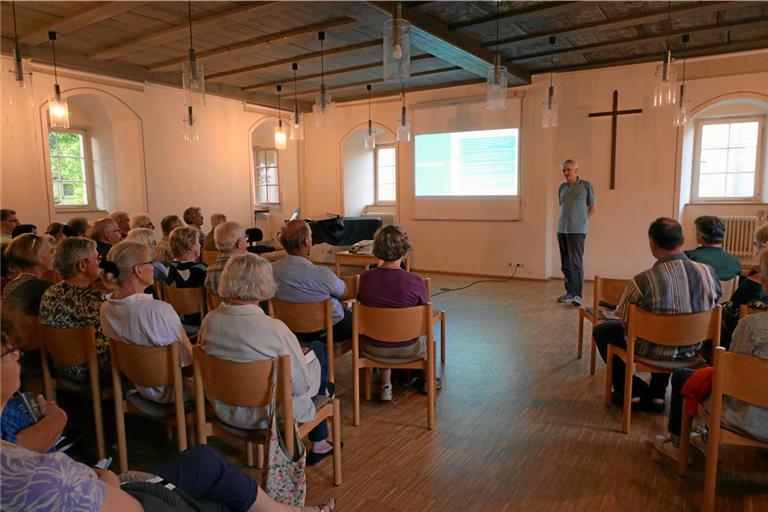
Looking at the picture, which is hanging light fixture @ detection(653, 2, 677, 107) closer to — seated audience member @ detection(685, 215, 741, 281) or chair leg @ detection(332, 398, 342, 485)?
seated audience member @ detection(685, 215, 741, 281)

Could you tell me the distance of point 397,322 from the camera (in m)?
2.60

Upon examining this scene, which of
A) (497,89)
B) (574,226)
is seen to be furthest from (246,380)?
(574,226)

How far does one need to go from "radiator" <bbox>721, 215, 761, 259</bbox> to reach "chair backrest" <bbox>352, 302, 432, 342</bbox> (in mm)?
5475

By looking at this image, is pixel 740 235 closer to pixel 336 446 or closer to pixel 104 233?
pixel 336 446

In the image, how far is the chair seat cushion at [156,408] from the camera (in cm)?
217

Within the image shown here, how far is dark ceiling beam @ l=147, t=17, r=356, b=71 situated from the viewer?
4.91 meters

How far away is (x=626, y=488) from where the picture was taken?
2.16m

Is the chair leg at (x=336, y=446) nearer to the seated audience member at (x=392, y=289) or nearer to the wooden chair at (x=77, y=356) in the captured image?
the seated audience member at (x=392, y=289)

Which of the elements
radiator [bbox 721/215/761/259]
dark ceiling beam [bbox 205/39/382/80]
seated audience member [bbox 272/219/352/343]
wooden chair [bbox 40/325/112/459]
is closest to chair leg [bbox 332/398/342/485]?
seated audience member [bbox 272/219/352/343]

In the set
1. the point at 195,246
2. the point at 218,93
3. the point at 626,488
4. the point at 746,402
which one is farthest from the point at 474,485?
Result: the point at 218,93

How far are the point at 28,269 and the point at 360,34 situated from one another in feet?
13.0

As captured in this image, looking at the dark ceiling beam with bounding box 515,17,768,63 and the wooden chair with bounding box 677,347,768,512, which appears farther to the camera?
the dark ceiling beam with bounding box 515,17,768,63

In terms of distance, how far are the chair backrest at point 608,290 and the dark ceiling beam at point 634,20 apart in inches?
114

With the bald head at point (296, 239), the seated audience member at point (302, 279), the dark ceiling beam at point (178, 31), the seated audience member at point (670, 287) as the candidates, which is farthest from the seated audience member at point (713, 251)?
the dark ceiling beam at point (178, 31)
